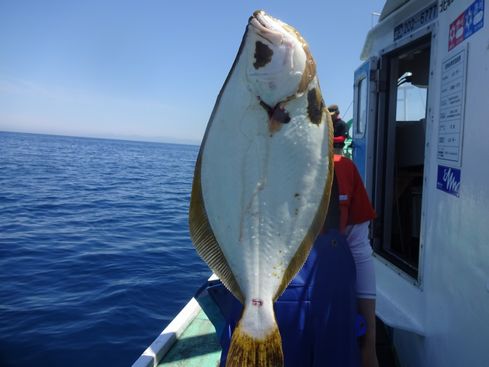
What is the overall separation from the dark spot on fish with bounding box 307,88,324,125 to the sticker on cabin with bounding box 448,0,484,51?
3.75ft

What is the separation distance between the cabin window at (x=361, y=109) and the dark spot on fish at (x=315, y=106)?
2.72 m

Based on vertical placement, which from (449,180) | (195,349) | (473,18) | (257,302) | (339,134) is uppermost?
(473,18)

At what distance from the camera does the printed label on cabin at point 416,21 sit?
2.68 metres

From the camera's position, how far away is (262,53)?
3.67ft

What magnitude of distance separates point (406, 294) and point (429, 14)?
6.62ft

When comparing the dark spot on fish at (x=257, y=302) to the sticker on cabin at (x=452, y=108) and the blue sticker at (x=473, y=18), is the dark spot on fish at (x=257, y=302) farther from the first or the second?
the blue sticker at (x=473, y=18)

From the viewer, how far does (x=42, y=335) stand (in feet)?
17.0

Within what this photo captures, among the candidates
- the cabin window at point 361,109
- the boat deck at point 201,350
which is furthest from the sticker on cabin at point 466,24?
the boat deck at point 201,350

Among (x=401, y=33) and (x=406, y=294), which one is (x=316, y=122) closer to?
(x=406, y=294)

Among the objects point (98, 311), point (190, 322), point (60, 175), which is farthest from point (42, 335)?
point (60, 175)

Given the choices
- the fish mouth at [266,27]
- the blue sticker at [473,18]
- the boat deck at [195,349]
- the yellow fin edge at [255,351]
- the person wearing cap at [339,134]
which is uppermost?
the blue sticker at [473,18]

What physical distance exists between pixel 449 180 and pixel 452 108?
397 mm

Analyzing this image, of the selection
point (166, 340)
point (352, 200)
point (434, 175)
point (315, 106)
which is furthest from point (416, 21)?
point (166, 340)

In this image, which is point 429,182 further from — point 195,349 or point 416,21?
point 195,349
